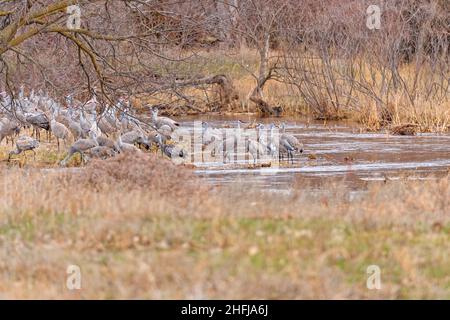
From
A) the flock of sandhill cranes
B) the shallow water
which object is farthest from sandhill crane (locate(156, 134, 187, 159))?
the shallow water

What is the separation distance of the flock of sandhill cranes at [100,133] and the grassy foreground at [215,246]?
773cm

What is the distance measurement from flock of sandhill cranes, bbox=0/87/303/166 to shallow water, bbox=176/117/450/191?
79cm

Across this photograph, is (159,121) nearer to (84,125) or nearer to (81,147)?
(84,125)

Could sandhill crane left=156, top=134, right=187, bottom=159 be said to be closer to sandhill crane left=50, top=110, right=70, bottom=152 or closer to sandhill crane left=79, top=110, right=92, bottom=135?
sandhill crane left=79, top=110, right=92, bottom=135

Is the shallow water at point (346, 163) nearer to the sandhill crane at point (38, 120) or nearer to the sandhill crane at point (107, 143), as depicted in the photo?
the sandhill crane at point (107, 143)

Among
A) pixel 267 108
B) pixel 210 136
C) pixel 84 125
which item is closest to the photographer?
pixel 210 136

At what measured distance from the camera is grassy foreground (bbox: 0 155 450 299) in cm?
775

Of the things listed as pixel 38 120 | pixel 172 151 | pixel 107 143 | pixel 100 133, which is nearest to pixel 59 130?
pixel 100 133

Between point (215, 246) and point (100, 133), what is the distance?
13697 mm

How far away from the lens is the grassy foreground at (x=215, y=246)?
7746mm

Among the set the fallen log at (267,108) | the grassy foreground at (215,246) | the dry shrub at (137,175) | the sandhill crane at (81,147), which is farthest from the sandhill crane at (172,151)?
the fallen log at (267,108)

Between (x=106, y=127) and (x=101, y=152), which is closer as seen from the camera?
(x=101, y=152)

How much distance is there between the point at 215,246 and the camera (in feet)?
28.6

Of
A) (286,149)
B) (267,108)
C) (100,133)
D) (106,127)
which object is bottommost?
(286,149)
